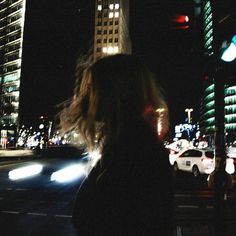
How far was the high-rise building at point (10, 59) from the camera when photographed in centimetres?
11831

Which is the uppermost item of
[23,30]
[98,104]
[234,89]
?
[23,30]

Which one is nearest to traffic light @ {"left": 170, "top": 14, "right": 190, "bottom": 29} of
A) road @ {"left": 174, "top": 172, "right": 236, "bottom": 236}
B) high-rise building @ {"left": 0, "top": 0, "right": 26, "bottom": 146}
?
road @ {"left": 174, "top": 172, "right": 236, "bottom": 236}

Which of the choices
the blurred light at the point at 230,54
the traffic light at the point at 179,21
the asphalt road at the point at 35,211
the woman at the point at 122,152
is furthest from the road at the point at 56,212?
the woman at the point at 122,152

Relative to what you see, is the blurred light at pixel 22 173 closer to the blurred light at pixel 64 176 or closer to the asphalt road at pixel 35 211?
the blurred light at pixel 64 176

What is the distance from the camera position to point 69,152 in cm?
3591

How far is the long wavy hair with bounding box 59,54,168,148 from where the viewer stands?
1.76 m

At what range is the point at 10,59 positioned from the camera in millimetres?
124875

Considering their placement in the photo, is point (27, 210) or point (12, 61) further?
point (12, 61)

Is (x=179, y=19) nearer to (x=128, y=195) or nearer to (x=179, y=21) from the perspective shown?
(x=179, y=21)

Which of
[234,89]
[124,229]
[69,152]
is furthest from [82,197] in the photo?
[234,89]

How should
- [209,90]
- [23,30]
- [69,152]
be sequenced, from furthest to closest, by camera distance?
[209,90], [23,30], [69,152]

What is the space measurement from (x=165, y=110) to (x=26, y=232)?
239 inches

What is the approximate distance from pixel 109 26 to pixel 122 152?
136m

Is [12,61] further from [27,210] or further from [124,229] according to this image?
[124,229]
